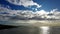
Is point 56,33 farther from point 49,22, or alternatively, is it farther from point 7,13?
point 7,13

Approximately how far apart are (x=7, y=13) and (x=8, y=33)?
3.31 ft

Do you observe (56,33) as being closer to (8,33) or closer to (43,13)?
(43,13)

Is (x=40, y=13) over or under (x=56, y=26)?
over

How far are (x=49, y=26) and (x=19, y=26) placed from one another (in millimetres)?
972

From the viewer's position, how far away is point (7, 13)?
15.1 feet

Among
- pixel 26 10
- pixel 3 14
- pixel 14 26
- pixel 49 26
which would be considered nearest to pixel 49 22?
pixel 49 26

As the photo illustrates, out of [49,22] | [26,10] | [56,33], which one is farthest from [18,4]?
[56,33]

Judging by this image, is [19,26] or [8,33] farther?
[8,33]

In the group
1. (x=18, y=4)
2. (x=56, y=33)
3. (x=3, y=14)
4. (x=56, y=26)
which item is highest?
(x=18, y=4)

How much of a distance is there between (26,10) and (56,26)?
1.09 m

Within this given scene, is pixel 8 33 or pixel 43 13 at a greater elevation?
pixel 43 13

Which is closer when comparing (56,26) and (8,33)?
(56,26)

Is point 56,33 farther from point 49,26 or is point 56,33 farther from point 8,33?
point 8,33

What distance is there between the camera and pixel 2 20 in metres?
4.66
